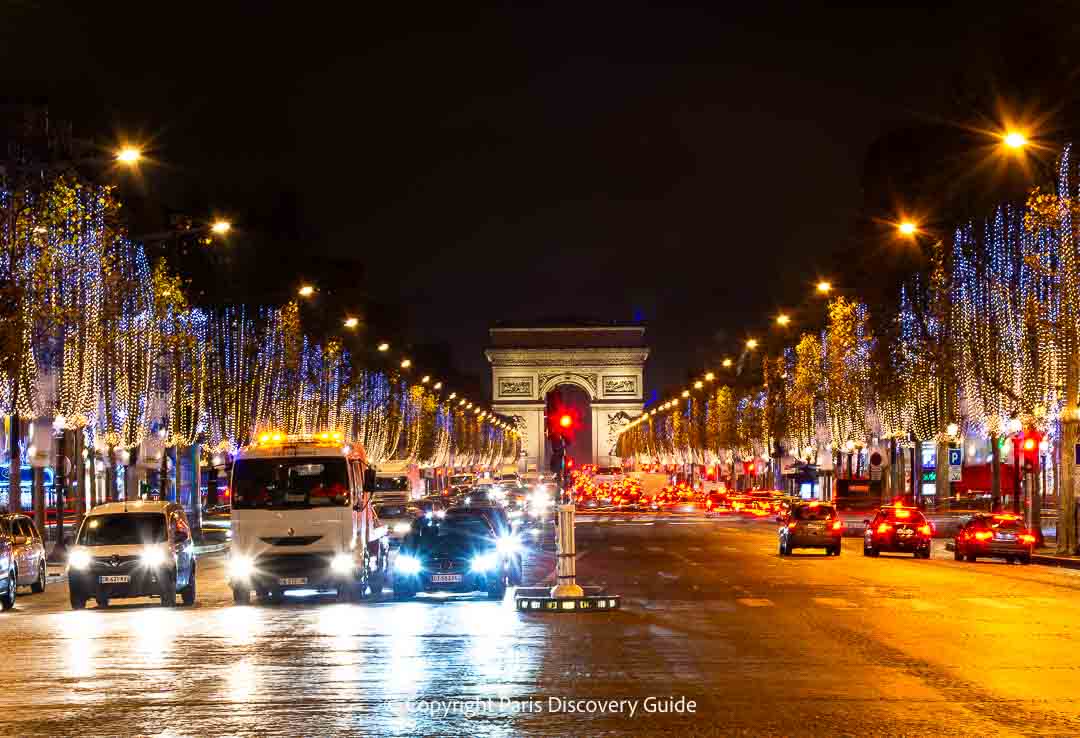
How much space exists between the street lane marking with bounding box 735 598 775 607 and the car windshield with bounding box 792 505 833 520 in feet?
60.6

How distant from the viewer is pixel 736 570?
38594 mm

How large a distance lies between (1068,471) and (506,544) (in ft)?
Result: 61.4

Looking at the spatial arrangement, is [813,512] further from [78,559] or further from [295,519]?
[78,559]

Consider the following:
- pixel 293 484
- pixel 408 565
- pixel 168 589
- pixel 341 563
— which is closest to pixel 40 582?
pixel 168 589

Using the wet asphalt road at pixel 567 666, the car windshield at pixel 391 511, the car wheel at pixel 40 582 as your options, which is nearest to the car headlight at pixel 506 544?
the wet asphalt road at pixel 567 666

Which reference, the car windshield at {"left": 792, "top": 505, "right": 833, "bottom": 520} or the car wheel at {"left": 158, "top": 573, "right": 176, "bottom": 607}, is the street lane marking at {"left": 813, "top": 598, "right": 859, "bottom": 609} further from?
the car windshield at {"left": 792, "top": 505, "right": 833, "bottom": 520}

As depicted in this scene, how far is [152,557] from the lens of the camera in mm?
29875

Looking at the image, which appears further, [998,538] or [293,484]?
[998,538]

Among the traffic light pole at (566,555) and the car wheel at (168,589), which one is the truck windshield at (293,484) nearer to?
the car wheel at (168,589)

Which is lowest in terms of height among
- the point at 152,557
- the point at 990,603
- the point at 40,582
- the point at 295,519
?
the point at 990,603

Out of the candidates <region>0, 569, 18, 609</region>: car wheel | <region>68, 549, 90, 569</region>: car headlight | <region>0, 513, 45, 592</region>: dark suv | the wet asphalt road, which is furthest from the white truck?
<region>0, 513, 45, 592</region>: dark suv

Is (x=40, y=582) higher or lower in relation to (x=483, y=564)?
lower

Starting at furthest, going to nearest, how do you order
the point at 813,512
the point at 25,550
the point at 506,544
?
the point at 813,512
the point at 25,550
the point at 506,544

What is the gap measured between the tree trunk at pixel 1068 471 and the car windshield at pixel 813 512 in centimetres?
597
